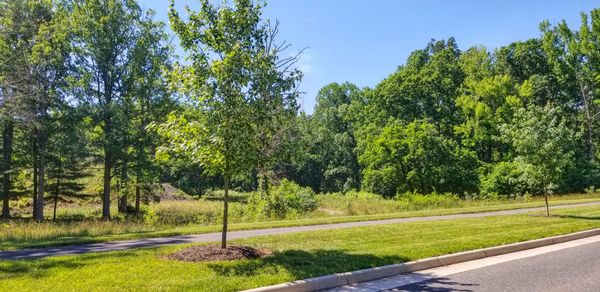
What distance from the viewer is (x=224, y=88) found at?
8.85m

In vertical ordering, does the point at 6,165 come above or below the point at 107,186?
above

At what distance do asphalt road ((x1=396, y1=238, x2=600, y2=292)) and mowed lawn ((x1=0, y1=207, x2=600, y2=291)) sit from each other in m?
1.26

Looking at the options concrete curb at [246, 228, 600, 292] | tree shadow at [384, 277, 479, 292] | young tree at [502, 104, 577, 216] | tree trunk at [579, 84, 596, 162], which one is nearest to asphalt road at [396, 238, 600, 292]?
tree shadow at [384, 277, 479, 292]

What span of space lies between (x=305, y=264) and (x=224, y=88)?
3.81 m

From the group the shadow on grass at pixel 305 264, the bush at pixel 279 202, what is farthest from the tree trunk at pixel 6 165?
the shadow on grass at pixel 305 264

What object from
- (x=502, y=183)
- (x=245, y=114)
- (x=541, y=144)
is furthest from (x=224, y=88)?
(x=502, y=183)

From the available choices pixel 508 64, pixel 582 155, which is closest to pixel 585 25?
pixel 508 64

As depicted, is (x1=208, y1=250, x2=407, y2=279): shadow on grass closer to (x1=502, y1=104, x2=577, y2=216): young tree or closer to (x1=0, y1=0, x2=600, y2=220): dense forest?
(x1=0, y1=0, x2=600, y2=220): dense forest

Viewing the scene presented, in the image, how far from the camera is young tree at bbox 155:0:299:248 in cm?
875

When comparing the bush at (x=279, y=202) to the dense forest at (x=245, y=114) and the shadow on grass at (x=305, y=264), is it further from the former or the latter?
the shadow on grass at (x=305, y=264)

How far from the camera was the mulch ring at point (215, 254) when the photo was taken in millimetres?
8667

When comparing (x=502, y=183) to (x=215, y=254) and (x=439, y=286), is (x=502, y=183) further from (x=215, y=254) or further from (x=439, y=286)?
(x=215, y=254)

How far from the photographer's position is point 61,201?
112ft

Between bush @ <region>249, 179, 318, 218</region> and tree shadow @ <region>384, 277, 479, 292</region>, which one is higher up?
bush @ <region>249, 179, 318, 218</region>
